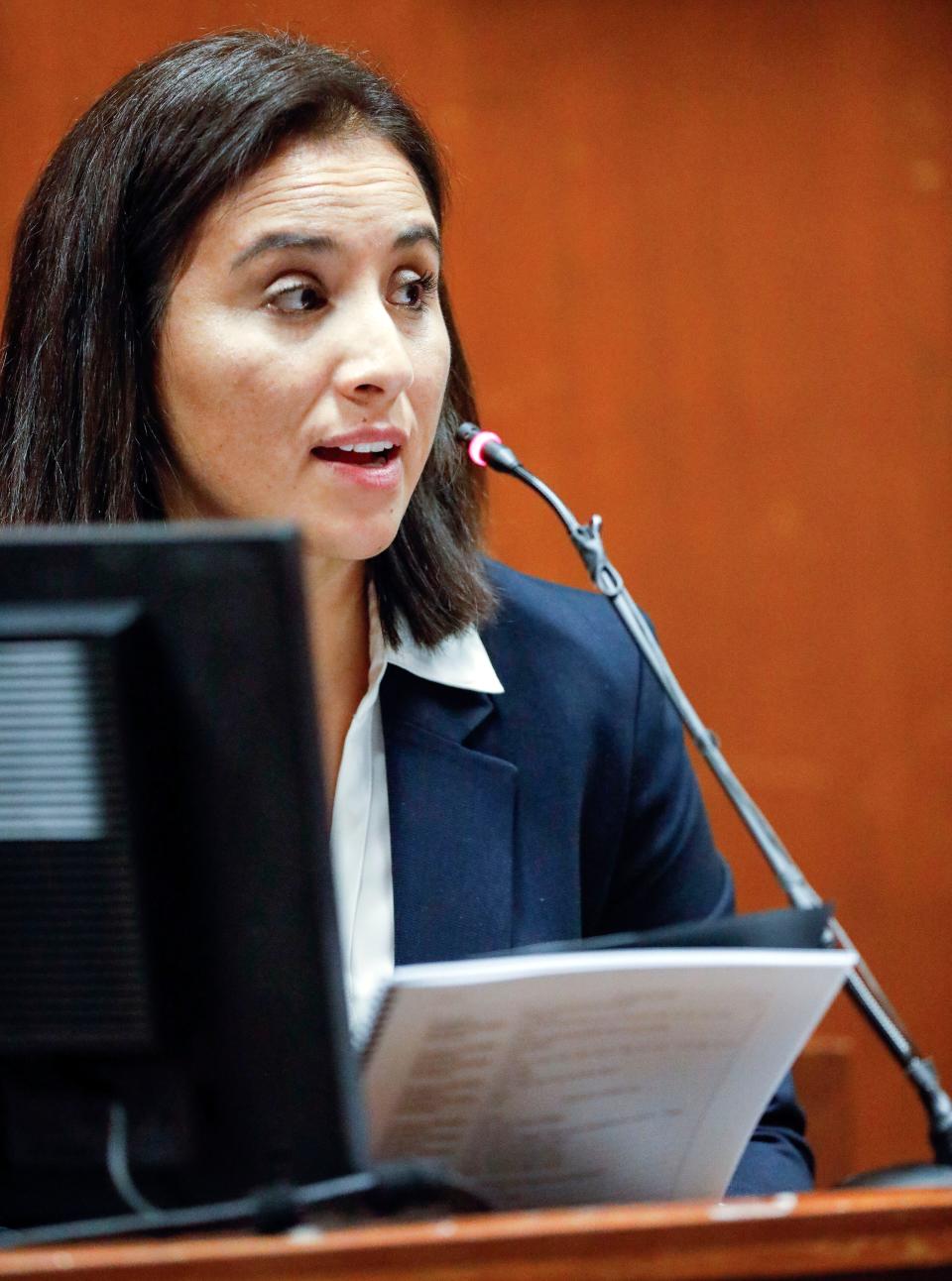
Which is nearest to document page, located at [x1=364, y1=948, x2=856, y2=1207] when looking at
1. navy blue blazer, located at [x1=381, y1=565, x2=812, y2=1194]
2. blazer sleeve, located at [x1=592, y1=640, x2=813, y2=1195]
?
navy blue blazer, located at [x1=381, y1=565, x2=812, y2=1194]

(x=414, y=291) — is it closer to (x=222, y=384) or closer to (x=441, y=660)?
(x=222, y=384)

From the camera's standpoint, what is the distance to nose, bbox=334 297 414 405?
1.28 metres

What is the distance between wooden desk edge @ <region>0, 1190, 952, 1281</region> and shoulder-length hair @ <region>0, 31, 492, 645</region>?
838 mm

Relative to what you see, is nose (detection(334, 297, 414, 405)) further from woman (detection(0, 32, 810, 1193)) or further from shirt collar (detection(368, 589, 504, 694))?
shirt collar (detection(368, 589, 504, 694))

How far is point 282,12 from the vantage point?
7.16 ft

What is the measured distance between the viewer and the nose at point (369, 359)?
4.21 ft

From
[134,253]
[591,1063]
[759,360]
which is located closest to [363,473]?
[134,253]

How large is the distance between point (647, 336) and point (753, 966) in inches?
63.8

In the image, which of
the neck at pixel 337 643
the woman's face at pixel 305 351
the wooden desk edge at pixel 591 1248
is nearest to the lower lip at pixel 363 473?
the woman's face at pixel 305 351

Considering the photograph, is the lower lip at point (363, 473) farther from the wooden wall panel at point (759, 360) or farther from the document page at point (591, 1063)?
the wooden wall panel at point (759, 360)


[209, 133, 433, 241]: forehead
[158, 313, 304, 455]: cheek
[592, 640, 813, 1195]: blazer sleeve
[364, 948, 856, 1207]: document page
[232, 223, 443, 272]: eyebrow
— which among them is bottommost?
[592, 640, 813, 1195]: blazer sleeve

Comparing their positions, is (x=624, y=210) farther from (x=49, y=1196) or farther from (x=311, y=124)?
(x=49, y=1196)

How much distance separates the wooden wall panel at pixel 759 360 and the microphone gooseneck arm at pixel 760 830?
39.7 inches

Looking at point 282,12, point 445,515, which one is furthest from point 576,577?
point 282,12
